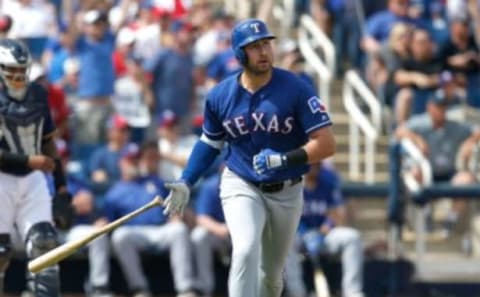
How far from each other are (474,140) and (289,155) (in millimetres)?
6083

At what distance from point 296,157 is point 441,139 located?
19.9 feet

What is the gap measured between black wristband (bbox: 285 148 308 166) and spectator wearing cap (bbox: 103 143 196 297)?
4457 mm

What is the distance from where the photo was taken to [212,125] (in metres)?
11.2

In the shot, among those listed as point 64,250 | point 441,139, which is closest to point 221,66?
point 441,139

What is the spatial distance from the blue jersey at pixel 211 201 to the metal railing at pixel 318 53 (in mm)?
3388

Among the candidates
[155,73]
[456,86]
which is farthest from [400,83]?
[155,73]

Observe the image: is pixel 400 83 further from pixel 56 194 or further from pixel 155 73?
pixel 56 194

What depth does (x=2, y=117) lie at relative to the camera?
11664mm

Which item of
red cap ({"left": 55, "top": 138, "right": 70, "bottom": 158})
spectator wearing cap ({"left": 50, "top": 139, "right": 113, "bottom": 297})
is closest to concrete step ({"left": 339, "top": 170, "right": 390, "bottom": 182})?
spectator wearing cap ({"left": 50, "top": 139, "right": 113, "bottom": 297})

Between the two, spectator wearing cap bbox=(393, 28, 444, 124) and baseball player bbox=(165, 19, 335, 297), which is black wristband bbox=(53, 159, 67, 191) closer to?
baseball player bbox=(165, 19, 335, 297)

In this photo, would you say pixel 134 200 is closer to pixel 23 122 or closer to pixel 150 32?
pixel 150 32

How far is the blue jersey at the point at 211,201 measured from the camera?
15.3 meters

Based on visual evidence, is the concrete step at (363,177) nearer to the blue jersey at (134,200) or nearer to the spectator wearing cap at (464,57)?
the spectator wearing cap at (464,57)

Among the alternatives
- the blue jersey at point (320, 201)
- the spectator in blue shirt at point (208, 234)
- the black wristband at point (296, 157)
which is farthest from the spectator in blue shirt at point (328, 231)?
the black wristband at point (296, 157)
